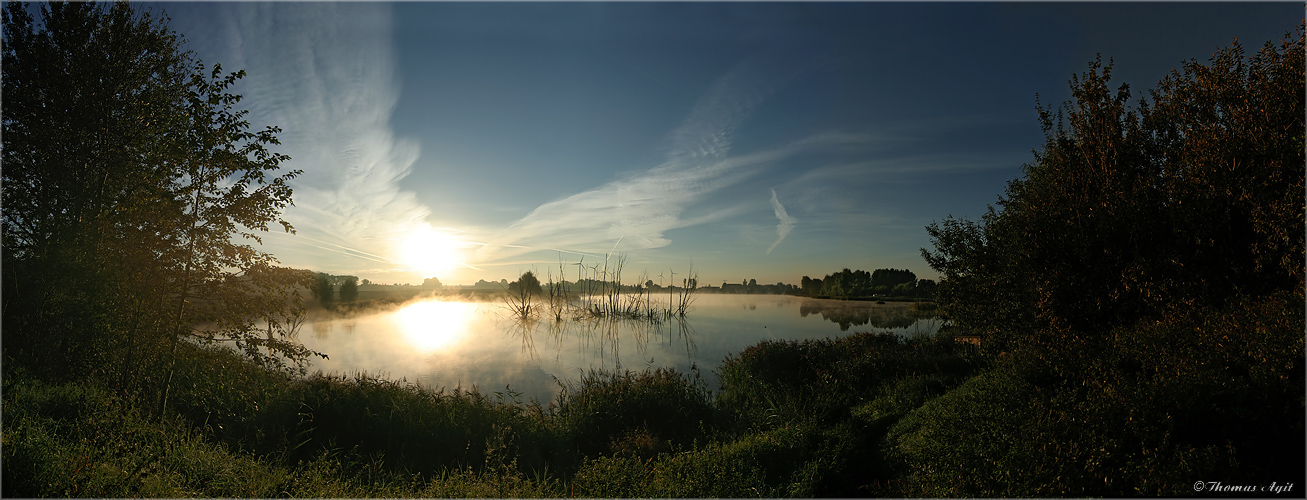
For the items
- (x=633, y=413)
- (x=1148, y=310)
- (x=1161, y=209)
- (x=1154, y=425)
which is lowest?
(x=633, y=413)

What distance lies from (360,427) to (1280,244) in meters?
14.8

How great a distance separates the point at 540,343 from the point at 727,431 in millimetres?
12891

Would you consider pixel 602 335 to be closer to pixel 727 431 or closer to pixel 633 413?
pixel 633 413

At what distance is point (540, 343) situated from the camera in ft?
68.6

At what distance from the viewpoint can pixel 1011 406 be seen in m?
5.56

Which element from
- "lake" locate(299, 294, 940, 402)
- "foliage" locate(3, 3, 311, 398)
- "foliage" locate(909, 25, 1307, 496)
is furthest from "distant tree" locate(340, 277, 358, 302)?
"foliage" locate(909, 25, 1307, 496)

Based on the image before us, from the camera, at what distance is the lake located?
42.5 ft

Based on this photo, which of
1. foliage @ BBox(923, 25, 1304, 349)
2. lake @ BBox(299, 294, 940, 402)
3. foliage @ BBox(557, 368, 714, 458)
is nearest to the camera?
foliage @ BBox(923, 25, 1304, 349)

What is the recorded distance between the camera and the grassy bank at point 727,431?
424 centimetres

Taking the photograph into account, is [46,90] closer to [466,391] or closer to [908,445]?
[466,391]

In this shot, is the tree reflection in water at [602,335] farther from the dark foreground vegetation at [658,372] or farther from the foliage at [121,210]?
the foliage at [121,210]

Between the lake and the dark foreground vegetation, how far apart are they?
79.9 inches

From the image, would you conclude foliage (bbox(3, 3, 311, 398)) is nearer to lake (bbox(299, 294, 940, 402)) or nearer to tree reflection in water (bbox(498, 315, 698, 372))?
lake (bbox(299, 294, 940, 402))

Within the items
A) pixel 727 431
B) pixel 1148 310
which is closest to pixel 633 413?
pixel 727 431
